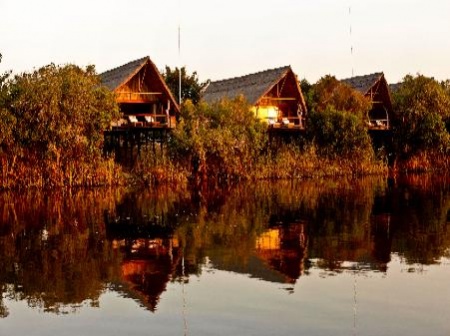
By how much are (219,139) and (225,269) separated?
69.6 feet

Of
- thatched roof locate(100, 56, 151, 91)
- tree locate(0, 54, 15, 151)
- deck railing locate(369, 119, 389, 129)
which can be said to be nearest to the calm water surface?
tree locate(0, 54, 15, 151)

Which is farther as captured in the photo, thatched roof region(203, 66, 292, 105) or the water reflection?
thatched roof region(203, 66, 292, 105)

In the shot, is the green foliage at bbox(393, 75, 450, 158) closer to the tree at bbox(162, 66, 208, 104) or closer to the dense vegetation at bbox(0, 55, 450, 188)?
the dense vegetation at bbox(0, 55, 450, 188)

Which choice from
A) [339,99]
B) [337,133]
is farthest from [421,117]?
[337,133]

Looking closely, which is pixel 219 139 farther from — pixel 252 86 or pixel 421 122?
pixel 421 122

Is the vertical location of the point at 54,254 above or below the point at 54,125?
below

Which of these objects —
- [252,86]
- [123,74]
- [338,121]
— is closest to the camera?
[123,74]

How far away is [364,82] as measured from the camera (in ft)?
138

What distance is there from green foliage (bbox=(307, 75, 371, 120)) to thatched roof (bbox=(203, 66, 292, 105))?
3549 mm

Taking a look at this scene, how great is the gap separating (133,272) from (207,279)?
4.75 ft

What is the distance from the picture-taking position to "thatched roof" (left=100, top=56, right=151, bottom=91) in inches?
1262

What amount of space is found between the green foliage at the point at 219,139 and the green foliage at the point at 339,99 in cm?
584

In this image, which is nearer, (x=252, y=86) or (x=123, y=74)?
(x=123, y=74)

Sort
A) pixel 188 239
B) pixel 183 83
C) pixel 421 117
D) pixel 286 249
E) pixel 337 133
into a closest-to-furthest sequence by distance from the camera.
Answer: pixel 286 249, pixel 188 239, pixel 337 133, pixel 421 117, pixel 183 83
